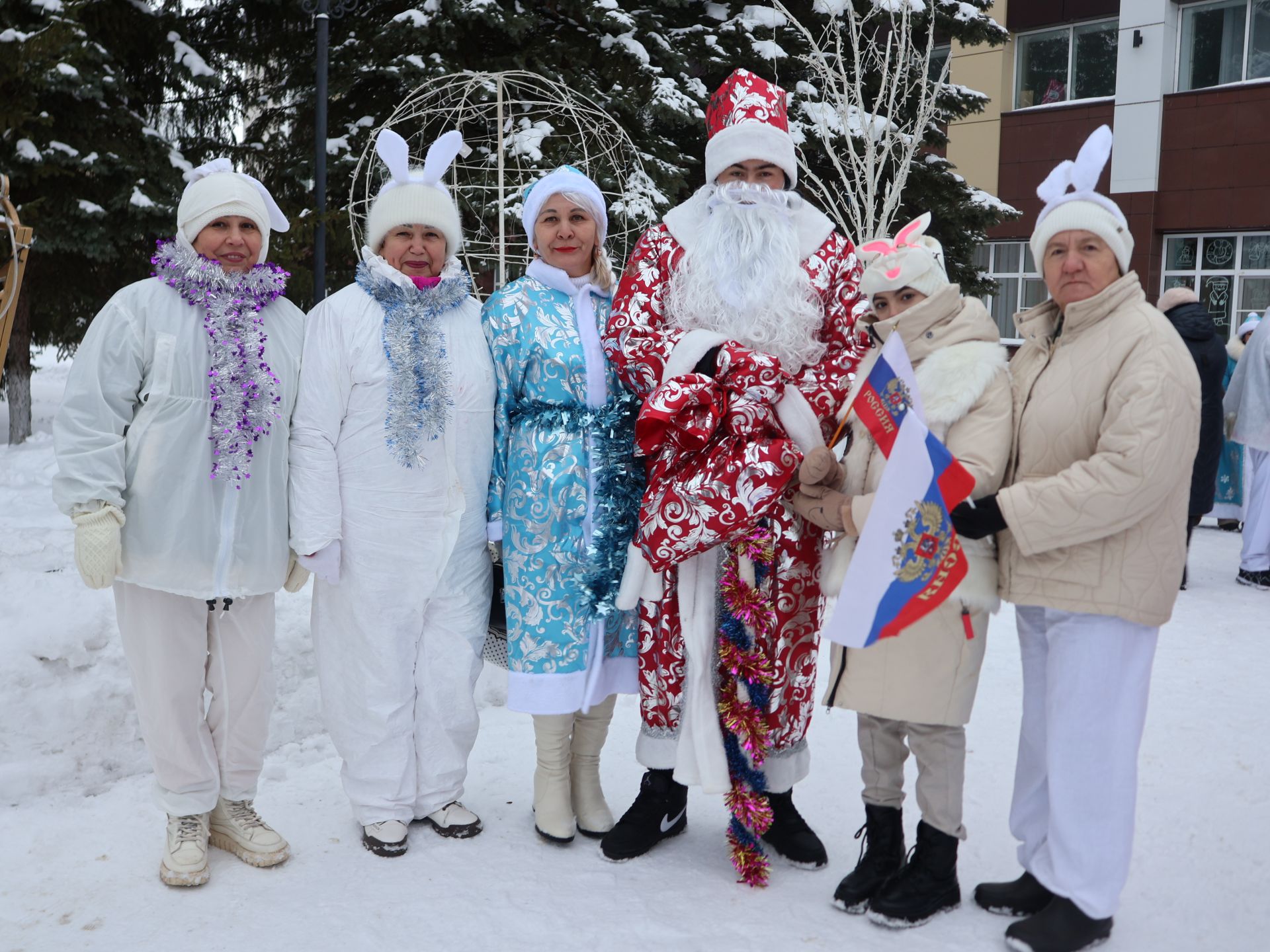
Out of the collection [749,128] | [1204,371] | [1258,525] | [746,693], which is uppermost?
[749,128]

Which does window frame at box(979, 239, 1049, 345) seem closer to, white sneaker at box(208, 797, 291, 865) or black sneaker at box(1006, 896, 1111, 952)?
black sneaker at box(1006, 896, 1111, 952)

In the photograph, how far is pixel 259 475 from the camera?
10.0 ft

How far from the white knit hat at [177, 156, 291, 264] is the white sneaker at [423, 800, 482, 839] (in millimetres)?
1899

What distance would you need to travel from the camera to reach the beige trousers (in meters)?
2.75

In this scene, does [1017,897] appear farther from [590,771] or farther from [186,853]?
[186,853]

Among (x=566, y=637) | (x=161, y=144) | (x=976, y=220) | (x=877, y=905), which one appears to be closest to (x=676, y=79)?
(x=976, y=220)

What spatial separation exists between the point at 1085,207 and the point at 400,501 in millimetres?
2066

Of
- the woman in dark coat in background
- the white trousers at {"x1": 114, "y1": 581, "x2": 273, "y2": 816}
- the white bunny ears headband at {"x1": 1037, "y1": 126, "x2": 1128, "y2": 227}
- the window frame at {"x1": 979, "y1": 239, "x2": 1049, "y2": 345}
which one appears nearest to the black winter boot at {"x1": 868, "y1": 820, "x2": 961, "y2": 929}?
the white bunny ears headband at {"x1": 1037, "y1": 126, "x2": 1128, "y2": 227}

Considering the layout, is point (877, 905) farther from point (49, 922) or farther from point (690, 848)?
point (49, 922)

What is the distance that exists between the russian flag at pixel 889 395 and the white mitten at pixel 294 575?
177 cm

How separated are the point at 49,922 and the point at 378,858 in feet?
2.88

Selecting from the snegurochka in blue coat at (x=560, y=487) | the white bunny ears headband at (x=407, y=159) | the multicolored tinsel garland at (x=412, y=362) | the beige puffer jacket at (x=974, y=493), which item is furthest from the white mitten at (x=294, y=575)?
the beige puffer jacket at (x=974, y=493)

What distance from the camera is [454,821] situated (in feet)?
10.9

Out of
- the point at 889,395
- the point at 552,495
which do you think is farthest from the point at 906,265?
the point at 552,495
